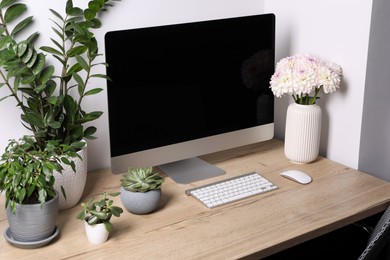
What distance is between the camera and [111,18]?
1841mm

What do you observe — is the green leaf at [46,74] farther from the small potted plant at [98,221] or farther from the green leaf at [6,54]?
the small potted plant at [98,221]

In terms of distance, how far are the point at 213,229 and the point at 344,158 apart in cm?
69

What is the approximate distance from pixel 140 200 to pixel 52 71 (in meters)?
0.45

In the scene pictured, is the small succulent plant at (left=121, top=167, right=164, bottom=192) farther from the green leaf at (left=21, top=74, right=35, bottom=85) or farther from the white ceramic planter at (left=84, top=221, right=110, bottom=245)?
the green leaf at (left=21, top=74, right=35, bottom=85)

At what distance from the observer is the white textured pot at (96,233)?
1463 mm

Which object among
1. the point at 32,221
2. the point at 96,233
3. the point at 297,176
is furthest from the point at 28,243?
the point at 297,176

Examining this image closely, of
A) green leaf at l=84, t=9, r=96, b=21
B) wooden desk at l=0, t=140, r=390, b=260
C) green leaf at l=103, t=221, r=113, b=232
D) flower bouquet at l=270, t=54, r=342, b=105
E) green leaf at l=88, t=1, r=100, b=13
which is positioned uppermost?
green leaf at l=88, t=1, r=100, b=13

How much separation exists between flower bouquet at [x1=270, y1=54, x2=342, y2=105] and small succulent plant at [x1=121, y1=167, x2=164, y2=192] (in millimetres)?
566

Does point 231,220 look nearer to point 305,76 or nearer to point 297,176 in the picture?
point 297,176

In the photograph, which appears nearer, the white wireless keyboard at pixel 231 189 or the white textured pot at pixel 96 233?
the white textured pot at pixel 96 233

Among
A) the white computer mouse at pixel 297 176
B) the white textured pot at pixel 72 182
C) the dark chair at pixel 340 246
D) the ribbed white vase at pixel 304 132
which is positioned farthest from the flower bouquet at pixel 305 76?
the white textured pot at pixel 72 182

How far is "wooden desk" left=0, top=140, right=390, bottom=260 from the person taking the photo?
4.76ft

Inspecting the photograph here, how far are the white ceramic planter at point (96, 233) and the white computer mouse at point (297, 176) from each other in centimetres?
68

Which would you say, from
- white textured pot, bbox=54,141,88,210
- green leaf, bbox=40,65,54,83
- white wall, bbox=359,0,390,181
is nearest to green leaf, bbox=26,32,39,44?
green leaf, bbox=40,65,54,83
